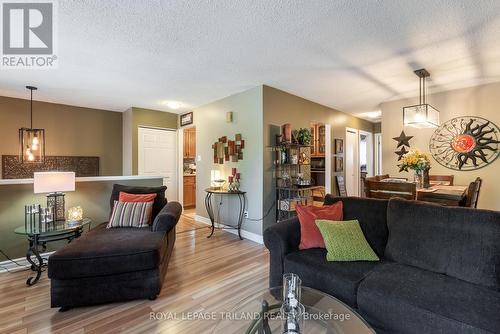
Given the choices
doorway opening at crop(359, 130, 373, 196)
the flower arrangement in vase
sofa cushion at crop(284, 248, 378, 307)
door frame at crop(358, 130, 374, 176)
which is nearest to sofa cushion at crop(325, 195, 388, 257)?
sofa cushion at crop(284, 248, 378, 307)

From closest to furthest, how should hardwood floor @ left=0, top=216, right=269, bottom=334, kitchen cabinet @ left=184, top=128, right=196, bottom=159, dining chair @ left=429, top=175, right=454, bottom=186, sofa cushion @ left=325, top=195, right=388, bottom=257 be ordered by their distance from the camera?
1. hardwood floor @ left=0, top=216, right=269, bottom=334
2. sofa cushion @ left=325, top=195, right=388, bottom=257
3. dining chair @ left=429, top=175, right=454, bottom=186
4. kitchen cabinet @ left=184, top=128, right=196, bottom=159

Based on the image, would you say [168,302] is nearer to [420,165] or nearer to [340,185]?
[420,165]

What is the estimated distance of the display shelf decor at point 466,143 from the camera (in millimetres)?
3711

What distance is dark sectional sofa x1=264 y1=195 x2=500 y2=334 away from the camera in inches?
52.7

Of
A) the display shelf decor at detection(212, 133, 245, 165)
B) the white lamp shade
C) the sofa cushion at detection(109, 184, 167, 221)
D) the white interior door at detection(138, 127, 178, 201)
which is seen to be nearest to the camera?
the white lamp shade

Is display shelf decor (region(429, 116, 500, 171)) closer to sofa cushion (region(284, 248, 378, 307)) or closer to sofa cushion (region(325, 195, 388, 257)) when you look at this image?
sofa cushion (region(325, 195, 388, 257))

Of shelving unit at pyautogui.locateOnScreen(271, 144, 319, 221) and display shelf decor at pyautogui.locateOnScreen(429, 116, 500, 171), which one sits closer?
display shelf decor at pyautogui.locateOnScreen(429, 116, 500, 171)

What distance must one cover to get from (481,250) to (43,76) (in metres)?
5.03

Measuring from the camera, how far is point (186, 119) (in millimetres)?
5477

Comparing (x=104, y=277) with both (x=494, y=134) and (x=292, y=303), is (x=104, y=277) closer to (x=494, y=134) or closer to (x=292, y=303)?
(x=292, y=303)

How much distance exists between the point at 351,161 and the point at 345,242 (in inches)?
180

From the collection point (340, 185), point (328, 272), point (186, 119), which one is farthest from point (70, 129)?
point (340, 185)

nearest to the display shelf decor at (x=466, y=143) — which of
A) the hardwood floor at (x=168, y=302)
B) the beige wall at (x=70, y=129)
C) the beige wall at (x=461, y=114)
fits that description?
the beige wall at (x=461, y=114)

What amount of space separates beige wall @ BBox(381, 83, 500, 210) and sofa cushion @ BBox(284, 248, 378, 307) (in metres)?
3.33
